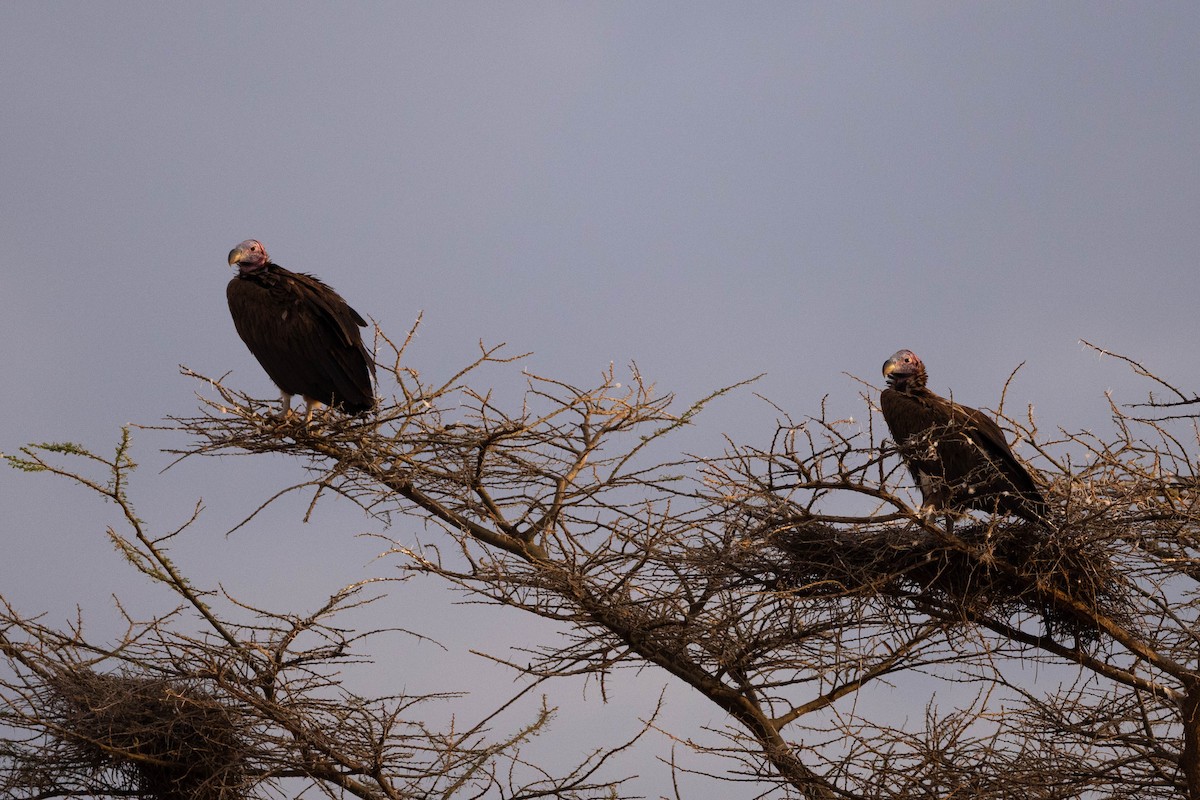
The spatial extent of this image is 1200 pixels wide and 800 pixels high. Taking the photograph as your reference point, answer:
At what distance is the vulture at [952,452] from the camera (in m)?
6.73

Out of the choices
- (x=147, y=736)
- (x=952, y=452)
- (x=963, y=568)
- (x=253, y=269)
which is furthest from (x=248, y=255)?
(x=963, y=568)

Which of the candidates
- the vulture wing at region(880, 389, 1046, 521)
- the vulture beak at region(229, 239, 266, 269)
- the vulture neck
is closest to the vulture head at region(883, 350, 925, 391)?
the vulture wing at region(880, 389, 1046, 521)

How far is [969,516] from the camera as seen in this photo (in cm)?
632

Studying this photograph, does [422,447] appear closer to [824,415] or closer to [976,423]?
[824,415]

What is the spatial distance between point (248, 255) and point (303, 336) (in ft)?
5.00

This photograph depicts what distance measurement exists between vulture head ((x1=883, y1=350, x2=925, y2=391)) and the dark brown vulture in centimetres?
359

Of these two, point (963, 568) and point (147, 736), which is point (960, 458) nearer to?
point (963, 568)

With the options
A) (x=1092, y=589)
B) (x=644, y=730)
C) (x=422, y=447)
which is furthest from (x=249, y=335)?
(x=1092, y=589)

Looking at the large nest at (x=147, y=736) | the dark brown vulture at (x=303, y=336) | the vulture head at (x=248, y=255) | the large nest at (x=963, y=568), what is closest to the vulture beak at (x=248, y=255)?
the vulture head at (x=248, y=255)

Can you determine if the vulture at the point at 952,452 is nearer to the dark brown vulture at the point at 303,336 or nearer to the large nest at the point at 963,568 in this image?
the large nest at the point at 963,568

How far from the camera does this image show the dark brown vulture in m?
7.43

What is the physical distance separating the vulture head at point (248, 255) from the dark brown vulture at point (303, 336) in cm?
41

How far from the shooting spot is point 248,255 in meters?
8.80

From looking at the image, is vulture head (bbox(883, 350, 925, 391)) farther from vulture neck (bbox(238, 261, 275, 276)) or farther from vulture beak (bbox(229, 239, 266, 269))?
vulture beak (bbox(229, 239, 266, 269))
